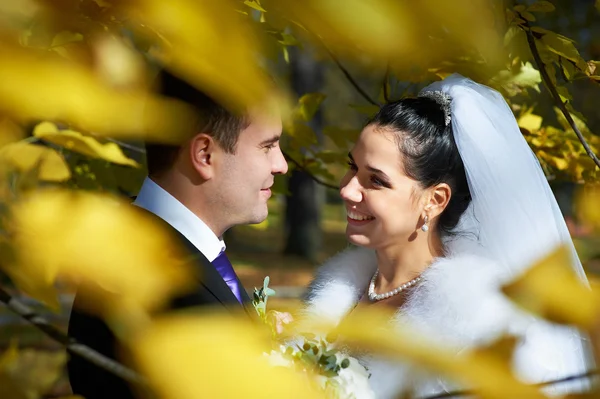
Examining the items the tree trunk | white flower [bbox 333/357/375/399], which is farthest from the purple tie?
the tree trunk

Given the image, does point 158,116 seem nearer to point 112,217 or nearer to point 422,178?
point 112,217

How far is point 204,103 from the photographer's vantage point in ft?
5.85

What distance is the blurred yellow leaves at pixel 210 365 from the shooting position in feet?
1.46

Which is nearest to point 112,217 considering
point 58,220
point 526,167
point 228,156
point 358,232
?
point 58,220

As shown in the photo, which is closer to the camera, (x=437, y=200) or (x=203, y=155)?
(x=203, y=155)

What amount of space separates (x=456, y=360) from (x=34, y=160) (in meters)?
0.65

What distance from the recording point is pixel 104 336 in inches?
62.1

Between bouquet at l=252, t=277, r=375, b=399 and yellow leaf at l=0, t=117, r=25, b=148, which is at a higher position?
yellow leaf at l=0, t=117, r=25, b=148

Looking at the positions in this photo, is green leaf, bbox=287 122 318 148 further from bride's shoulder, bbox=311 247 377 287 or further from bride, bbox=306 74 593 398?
bride's shoulder, bbox=311 247 377 287

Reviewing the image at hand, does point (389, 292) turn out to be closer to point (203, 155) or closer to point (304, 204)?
point (203, 155)

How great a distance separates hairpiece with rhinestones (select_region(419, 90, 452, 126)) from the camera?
2.64 m

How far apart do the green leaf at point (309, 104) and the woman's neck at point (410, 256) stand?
2.18 ft

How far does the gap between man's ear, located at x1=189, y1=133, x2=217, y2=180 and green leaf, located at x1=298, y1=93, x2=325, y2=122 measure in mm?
1047

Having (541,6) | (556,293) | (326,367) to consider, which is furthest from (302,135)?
(556,293)
